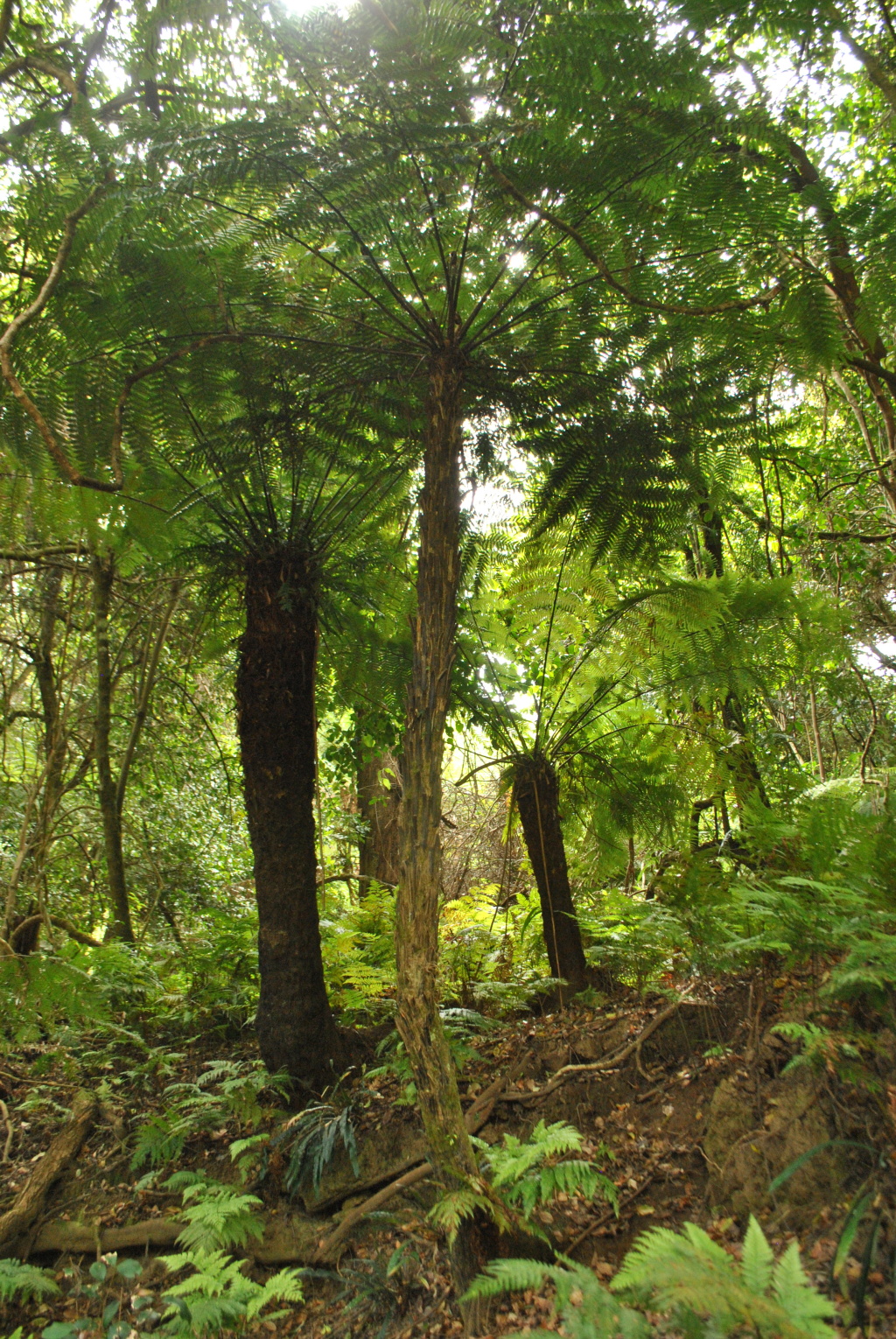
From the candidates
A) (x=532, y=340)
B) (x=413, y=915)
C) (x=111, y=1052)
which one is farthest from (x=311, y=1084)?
(x=532, y=340)

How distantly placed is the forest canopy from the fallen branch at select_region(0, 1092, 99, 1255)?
0.03 m

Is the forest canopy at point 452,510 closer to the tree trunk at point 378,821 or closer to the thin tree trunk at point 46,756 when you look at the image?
the thin tree trunk at point 46,756

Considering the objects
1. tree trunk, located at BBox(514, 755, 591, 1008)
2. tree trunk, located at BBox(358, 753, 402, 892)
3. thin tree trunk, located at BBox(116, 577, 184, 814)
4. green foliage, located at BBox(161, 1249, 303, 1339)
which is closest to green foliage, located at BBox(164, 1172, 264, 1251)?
green foliage, located at BBox(161, 1249, 303, 1339)

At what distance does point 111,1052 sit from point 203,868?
9.82 feet

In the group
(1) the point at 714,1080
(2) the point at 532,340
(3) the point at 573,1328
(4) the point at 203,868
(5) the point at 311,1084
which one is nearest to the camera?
(3) the point at 573,1328

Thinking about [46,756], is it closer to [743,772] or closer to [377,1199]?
[377,1199]

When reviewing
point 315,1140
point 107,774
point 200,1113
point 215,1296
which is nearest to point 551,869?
point 315,1140

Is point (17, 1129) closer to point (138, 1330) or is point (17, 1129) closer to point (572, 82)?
point (138, 1330)

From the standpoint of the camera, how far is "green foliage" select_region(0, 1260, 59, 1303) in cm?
226

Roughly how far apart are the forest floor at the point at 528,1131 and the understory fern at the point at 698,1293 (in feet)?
0.90

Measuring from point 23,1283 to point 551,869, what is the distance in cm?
231

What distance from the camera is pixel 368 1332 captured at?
2.04 m

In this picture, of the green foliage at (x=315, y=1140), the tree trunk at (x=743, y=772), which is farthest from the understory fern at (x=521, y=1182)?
the tree trunk at (x=743, y=772)

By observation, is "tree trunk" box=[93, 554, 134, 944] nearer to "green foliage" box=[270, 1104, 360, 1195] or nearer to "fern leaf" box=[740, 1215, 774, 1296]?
"green foliage" box=[270, 1104, 360, 1195]
